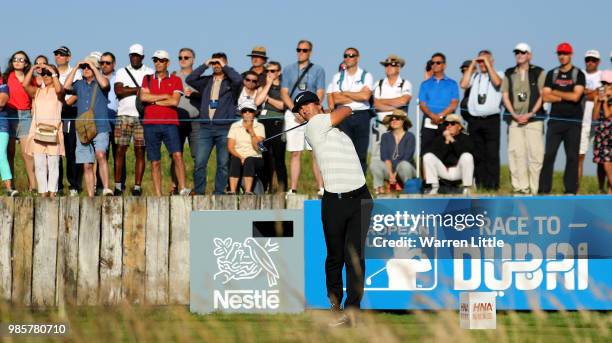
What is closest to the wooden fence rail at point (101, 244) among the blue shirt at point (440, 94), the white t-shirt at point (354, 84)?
the white t-shirt at point (354, 84)

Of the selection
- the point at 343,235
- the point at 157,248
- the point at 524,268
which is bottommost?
the point at 524,268

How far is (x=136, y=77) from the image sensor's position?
15.6 m

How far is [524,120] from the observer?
15711mm

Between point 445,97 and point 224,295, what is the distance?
4.52 m

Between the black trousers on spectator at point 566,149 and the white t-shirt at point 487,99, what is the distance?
2.75 feet

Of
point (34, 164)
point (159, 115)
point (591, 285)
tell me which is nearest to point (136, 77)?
point (159, 115)

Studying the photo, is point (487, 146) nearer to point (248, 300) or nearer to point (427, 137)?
point (427, 137)

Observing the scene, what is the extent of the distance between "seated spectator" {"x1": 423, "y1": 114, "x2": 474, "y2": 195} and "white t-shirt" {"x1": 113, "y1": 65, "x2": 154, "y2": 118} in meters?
3.85

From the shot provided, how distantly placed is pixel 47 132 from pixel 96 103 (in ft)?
2.41

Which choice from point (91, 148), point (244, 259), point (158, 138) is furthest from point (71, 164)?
point (244, 259)

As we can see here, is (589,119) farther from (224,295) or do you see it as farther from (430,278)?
(224,295)

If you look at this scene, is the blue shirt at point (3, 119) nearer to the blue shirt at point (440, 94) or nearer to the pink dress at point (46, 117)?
the pink dress at point (46, 117)

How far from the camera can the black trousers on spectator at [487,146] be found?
52.4 feet

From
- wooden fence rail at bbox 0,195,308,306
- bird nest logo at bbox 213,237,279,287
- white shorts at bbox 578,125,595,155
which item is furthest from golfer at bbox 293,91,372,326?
white shorts at bbox 578,125,595,155
